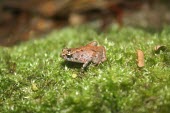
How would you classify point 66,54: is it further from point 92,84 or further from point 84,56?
point 92,84

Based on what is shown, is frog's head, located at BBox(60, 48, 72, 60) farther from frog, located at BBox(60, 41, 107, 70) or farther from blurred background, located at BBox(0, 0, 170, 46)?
blurred background, located at BBox(0, 0, 170, 46)

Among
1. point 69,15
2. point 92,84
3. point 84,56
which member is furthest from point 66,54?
point 69,15

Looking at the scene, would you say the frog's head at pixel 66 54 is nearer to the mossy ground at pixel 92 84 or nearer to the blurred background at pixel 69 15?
the mossy ground at pixel 92 84

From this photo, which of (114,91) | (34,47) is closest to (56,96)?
(114,91)

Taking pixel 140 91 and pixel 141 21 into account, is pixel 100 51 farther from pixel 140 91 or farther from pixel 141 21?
pixel 141 21

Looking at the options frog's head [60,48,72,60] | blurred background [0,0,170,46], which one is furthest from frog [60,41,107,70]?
blurred background [0,0,170,46]

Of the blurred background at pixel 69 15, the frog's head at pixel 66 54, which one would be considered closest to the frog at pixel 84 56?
the frog's head at pixel 66 54
